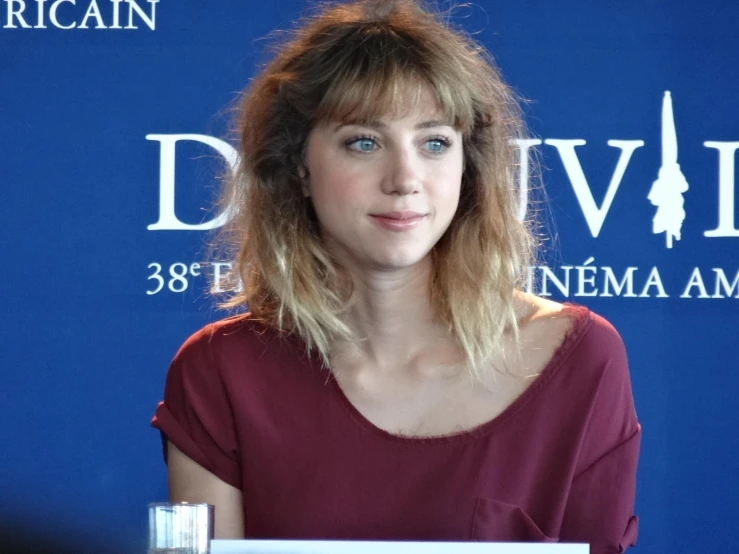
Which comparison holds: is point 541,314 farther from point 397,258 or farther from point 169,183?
point 169,183

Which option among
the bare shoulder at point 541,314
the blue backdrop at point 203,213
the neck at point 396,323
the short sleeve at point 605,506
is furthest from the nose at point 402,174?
the blue backdrop at point 203,213

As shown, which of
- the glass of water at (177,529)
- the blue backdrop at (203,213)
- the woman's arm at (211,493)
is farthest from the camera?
the blue backdrop at (203,213)

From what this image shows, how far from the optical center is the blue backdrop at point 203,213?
2.31 metres

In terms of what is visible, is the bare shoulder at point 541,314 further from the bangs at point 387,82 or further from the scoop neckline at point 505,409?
the bangs at point 387,82

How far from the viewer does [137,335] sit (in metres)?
2.34

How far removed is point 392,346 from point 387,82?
0.35 m

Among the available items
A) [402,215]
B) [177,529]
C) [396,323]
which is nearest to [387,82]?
[402,215]

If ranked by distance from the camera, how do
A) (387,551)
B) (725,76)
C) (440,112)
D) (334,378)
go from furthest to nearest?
(725,76) < (334,378) < (440,112) < (387,551)

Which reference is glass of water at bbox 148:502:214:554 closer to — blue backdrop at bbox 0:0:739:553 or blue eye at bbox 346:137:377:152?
blue eye at bbox 346:137:377:152

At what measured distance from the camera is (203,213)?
7.75 feet

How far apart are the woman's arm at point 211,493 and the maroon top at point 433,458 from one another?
1 cm

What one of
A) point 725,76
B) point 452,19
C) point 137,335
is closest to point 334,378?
point 137,335

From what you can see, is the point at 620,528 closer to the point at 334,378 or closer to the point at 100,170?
the point at 334,378

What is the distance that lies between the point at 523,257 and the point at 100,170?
977 millimetres
